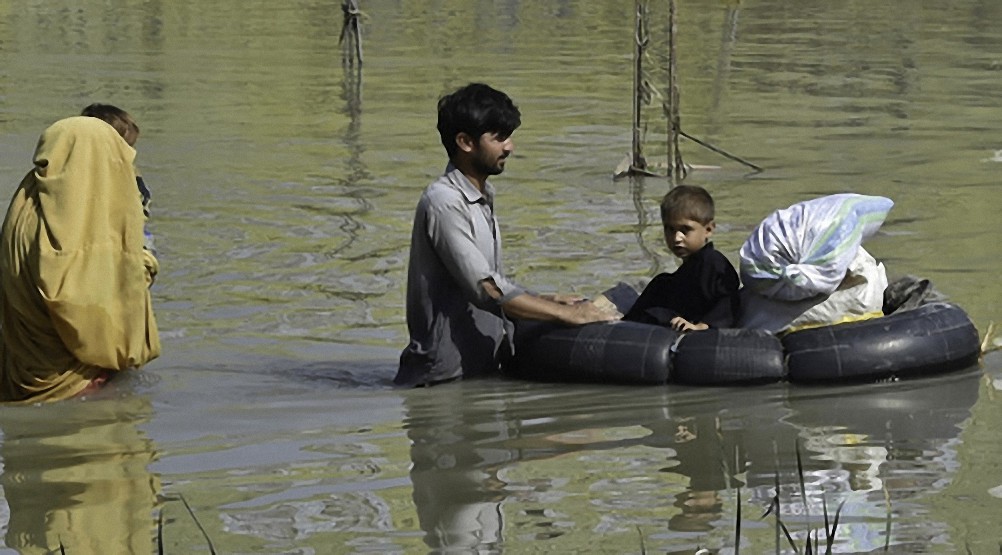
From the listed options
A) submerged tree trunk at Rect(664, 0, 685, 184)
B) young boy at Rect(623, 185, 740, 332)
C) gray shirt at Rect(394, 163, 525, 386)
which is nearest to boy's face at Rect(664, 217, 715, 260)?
young boy at Rect(623, 185, 740, 332)

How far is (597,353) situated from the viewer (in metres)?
8.16

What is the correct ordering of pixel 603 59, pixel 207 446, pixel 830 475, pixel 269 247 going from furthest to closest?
pixel 603 59 < pixel 269 247 < pixel 207 446 < pixel 830 475

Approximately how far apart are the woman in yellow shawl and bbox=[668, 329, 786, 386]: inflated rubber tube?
239 cm

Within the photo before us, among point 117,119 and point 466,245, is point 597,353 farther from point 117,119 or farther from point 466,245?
point 117,119

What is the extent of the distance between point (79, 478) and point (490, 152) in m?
2.18

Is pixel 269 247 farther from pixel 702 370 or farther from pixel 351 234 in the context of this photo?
pixel 702 370

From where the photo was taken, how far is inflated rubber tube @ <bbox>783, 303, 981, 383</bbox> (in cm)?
798

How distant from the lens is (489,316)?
8.27m

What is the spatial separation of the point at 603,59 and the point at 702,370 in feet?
62.9

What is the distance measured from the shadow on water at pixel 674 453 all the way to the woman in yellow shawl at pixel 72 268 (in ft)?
4.36

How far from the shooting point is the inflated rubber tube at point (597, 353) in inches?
319

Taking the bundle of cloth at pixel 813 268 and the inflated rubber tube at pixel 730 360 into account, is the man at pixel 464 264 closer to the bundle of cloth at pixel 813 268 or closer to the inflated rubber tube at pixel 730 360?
the inflated rubber tube at pixel 730 360

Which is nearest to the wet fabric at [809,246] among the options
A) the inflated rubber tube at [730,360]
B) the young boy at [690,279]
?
the young boy at [690,279]

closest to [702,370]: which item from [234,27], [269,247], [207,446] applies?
[207,446]
